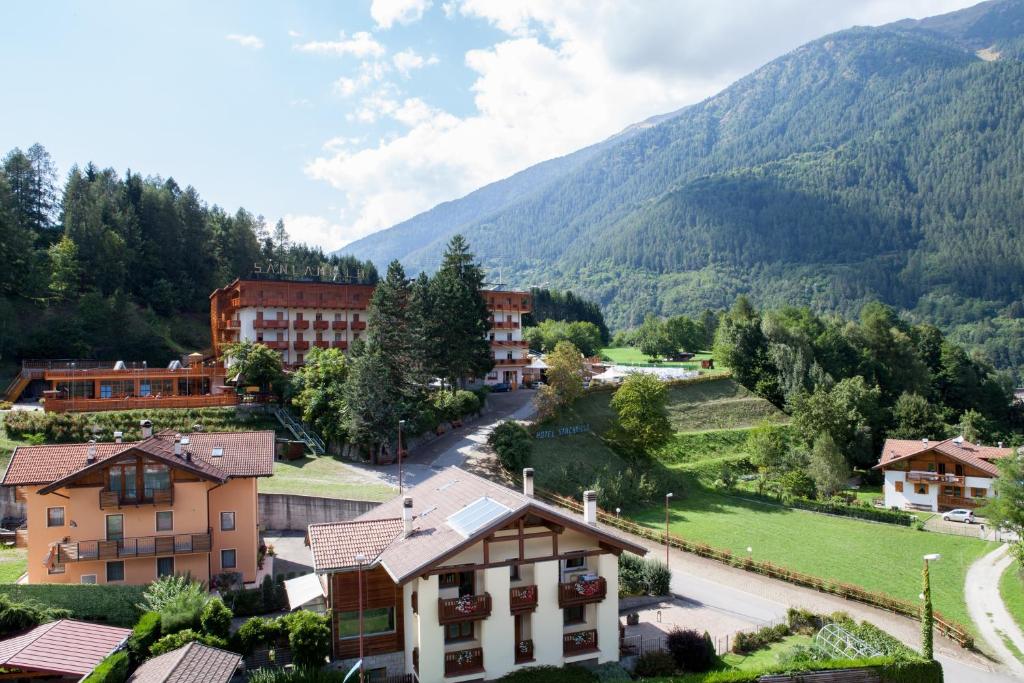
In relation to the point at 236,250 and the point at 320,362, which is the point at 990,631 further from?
the point at 236,250

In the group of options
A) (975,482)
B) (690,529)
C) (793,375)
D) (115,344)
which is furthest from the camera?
(793,375)

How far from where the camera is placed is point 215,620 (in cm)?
2412

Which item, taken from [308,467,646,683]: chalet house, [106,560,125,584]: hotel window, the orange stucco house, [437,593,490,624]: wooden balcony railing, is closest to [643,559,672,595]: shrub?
[308,467,646,683]: chalet house

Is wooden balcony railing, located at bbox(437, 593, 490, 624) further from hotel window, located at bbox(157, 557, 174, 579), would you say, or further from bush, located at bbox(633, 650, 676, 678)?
hotel window, located at bbox(157, 557, 174, 579)

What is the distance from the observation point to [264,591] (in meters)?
29.0

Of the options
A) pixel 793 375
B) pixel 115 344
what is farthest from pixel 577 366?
pixel 115 344

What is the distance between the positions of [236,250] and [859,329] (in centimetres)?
9074

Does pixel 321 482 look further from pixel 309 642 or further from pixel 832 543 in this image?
pixel 832 543

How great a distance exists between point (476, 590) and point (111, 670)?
11.0m

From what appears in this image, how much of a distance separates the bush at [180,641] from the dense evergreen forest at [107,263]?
54061 millimetres

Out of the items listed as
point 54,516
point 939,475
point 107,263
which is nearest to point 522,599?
point 54,516

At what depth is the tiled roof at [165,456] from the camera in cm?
3006

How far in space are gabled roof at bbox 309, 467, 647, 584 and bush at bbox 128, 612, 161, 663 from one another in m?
5.67

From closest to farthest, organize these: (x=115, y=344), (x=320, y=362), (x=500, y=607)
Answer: (x=500, y=607) → (x=320, y=362) → (x=115, y=344)
